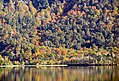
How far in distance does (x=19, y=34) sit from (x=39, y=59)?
90.5 feet

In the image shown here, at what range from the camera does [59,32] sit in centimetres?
15388

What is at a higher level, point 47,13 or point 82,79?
point 47,13

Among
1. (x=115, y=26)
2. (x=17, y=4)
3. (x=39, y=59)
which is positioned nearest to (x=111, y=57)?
(x=39, y=59)

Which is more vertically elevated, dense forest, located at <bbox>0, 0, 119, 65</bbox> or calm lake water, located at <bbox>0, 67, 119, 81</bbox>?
dense forest, located at <bbox>0, 0, 119, 65</bbox>

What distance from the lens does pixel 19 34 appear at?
155250 mm

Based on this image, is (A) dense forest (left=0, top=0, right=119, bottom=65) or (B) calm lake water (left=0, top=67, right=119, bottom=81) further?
(A) dense forest (left=0, top=0, right=119, bottom=65)

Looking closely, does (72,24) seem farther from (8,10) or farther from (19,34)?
(8,10)

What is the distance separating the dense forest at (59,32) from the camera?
426 ft

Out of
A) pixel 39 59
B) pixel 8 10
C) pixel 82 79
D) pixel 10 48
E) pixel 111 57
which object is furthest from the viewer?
pixel 8 10

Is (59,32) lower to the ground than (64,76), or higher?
higher

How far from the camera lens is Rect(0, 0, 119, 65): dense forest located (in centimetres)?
12975

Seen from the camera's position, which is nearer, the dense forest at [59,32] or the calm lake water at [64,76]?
the calm lake water at [64,76]

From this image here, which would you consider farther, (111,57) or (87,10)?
(87,10)

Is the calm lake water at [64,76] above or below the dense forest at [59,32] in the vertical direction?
below
